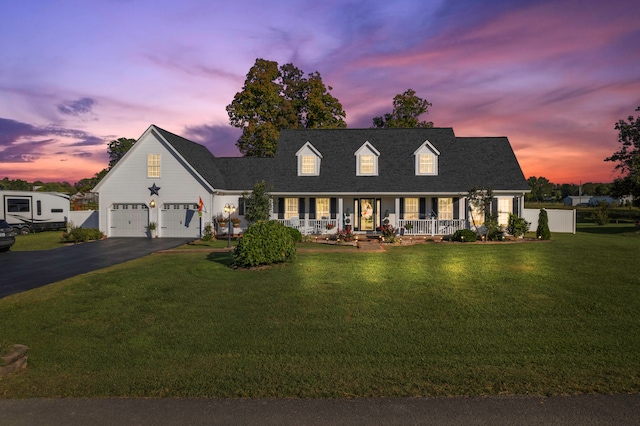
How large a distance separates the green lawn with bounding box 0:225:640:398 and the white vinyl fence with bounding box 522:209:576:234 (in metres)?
17.2

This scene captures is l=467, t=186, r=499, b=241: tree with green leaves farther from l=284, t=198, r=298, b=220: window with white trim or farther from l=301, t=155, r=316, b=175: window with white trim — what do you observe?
l=284, t=198, r=298, b=220: window with white trim

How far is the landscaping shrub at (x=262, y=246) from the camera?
13.9 meters

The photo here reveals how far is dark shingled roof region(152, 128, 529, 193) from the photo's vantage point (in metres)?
25.7

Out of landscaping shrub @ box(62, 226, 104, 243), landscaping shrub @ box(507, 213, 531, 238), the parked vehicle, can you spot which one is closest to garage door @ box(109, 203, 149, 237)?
landscaping shrub @ box(62, 226, 104, 243)

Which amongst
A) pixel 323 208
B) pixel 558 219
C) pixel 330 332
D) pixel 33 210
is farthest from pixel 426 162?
pixel 33 210

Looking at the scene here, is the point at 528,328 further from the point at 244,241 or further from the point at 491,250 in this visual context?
the point at 491,250

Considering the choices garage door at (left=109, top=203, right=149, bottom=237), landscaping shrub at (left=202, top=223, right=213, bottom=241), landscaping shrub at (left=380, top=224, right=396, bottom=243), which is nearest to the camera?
landscaping shrub at (left=380, top=224, right=396, bottom=243)

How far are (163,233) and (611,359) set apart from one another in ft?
84.2

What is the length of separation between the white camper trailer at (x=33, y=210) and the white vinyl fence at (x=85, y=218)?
290cm

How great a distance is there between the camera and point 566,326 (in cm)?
764

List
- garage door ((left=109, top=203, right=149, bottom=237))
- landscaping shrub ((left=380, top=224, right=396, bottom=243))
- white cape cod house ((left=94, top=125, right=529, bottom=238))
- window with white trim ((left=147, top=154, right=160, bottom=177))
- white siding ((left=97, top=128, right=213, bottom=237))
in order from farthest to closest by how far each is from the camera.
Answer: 1. garage door ((left=109, top=203, right=149, bottom=237))
2. window with white trim ((left=147, top=154, right=160, bottom=177))
3. white siding ((left=97, top=128, right=213, bottom=237))
4. white cape cod house ((left=94, top=125, right=529, bottom=238))
5. landscaping shrub ((left=380, top=224, right=396, bottom=243))

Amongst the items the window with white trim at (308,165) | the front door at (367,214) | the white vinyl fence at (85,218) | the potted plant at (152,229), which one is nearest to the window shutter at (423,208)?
the front door at (367,214)

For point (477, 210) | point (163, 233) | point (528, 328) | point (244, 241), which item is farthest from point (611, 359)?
point (163, 233)

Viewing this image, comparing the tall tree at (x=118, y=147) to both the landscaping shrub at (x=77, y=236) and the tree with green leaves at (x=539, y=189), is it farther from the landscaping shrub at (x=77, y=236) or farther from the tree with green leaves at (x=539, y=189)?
the tree with green leaves at (x=539, y=189)
